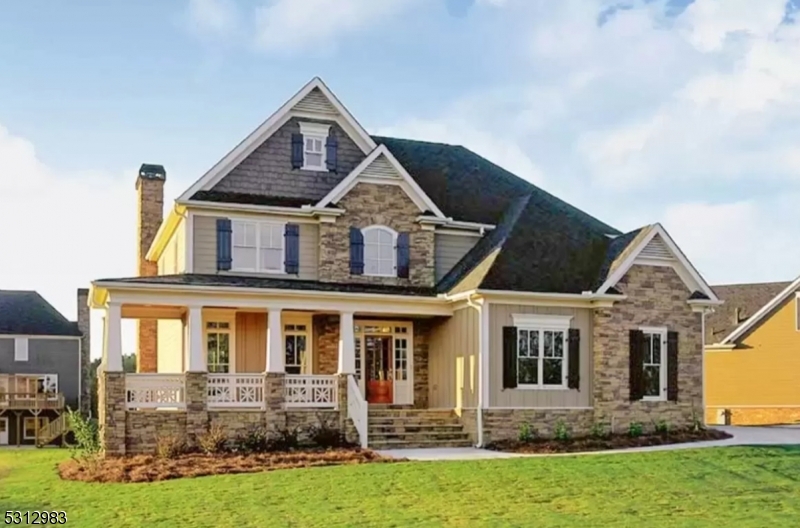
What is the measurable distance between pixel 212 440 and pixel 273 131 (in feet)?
28.1

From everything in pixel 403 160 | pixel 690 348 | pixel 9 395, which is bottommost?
pixel 9 395

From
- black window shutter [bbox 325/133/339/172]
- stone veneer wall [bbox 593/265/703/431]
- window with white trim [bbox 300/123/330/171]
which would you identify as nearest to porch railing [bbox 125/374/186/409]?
window with white trim [bbox 300/123/330/171]

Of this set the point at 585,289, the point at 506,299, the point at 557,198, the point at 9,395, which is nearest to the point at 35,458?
the point at 506,299

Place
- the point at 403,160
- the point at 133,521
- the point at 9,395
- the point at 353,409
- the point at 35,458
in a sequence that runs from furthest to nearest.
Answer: the point at 9,395 → the point at 403,160 → the point at 35,458 → the point at 353,409 → the point at 133,521

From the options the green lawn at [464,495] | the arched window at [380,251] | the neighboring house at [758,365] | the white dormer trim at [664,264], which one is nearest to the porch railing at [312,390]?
the arched window at [380,251]

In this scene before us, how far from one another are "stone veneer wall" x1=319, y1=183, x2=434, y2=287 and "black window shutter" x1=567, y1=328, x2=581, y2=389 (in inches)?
160

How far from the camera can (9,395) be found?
45.5 m

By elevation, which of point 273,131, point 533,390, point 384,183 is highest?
point 273,131

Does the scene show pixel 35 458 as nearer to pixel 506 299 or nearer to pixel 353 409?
pixel 353 409

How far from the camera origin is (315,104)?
2688 cm

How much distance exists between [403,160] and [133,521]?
18046 mm

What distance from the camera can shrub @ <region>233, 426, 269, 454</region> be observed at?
71.1ft

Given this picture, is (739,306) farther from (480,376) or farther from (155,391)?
(155,391)

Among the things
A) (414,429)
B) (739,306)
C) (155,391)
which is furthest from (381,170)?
(739,306)
